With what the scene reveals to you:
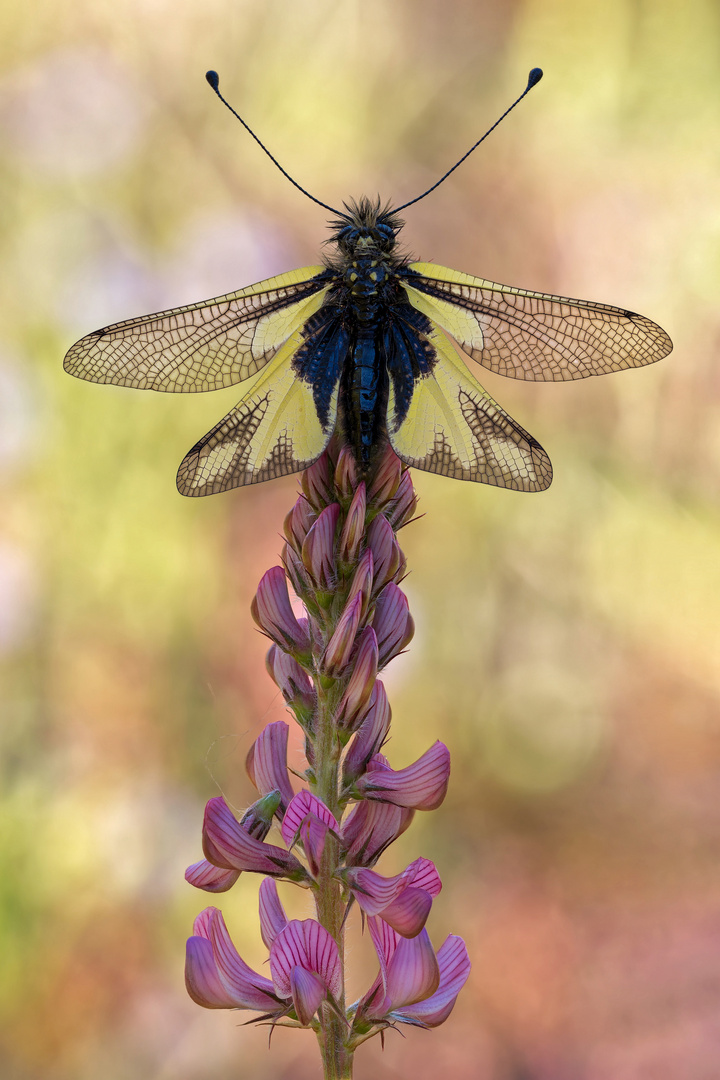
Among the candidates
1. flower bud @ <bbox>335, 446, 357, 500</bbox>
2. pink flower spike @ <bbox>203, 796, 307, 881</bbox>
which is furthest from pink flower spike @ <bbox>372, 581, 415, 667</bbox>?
pink flower spike @ <bbox>203, 796, 307, 881</bbox>

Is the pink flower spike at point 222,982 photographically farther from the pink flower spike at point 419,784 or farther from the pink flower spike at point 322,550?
the pink flower spike at point 322,550

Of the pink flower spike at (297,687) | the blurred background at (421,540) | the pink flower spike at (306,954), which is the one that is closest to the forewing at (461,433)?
the pink flower spike at (297,687)

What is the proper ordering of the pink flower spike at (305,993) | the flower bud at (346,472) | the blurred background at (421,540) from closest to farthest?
the pink flower spike at (305,993)
the flower bud at (346,472)
the blurred background at (421,540)

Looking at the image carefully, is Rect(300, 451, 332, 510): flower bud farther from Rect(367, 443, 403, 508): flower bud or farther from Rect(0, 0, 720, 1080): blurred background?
Rect(0, 0, 720, 1080): blurred background

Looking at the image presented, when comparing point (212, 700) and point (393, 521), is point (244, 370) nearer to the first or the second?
point (393, 521)

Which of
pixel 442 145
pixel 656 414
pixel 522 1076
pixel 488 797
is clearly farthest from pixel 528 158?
pixel 522 1076

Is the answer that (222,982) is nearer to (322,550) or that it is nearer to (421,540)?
(322,550)

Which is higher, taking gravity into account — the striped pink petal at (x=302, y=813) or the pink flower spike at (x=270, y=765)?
the pink flower spike at (x=270, y=765)

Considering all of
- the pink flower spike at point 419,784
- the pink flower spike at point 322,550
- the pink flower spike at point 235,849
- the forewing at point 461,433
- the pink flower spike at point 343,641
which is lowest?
the pink flower spike at point 235,849
